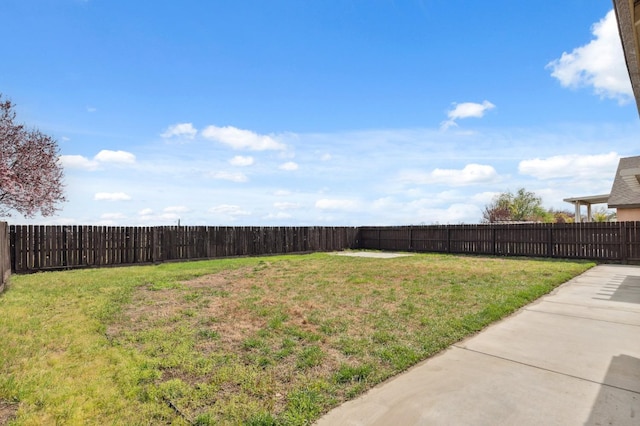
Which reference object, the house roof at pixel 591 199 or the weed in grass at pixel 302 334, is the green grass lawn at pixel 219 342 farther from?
the house roof at pixel 591 199

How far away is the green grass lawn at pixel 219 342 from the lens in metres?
2.29

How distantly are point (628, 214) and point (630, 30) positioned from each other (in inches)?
699

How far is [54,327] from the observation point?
158 inches

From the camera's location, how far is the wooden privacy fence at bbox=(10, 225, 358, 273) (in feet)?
30.2

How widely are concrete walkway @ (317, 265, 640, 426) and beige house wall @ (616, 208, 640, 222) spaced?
1498 centimetres

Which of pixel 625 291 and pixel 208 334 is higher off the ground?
pixel 208 334

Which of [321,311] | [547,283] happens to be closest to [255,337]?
[321,311]

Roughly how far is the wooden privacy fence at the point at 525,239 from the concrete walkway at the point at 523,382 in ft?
30.7

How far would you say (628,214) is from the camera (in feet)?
50.9

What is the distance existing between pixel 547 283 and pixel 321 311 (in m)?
5.04

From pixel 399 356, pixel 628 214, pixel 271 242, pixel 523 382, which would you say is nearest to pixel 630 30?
pixel 523 382

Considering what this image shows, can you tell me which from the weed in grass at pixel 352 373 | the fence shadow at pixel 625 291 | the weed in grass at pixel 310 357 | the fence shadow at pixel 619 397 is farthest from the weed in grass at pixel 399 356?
the fence shadow at pixel 625 291

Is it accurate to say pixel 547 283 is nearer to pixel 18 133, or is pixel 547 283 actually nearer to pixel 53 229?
pixel 53 229

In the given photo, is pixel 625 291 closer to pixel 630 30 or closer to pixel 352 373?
pixel 630 30
